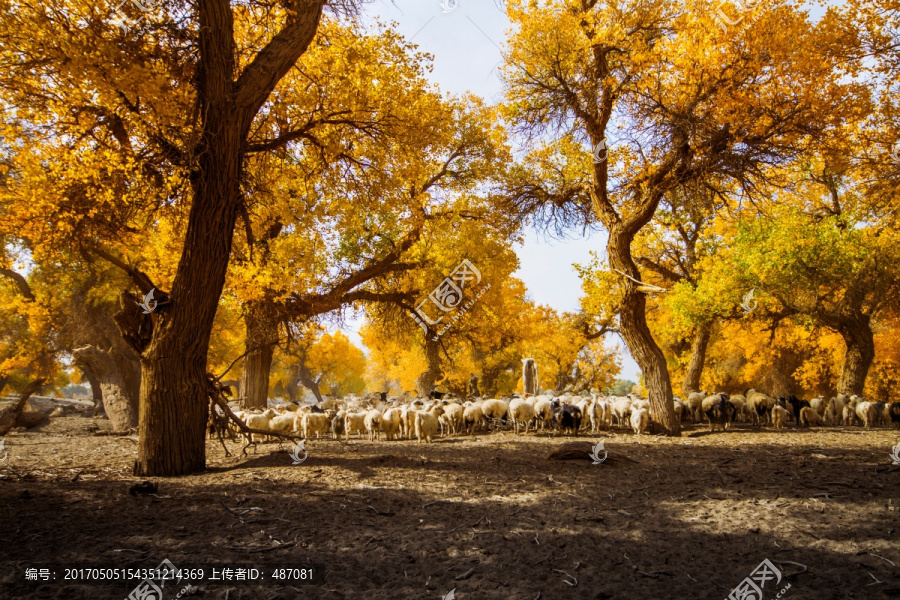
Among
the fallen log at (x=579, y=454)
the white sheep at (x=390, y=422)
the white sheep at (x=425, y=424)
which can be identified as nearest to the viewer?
the fallen log at (x=579, y=454)

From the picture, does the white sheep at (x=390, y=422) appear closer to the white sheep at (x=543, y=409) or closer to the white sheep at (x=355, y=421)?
the white sheep at (x=355, y=421)

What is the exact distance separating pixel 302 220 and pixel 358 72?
219 inches

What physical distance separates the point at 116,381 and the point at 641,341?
17.4m

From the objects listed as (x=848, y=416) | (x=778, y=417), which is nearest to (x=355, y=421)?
(x=778, y=417)

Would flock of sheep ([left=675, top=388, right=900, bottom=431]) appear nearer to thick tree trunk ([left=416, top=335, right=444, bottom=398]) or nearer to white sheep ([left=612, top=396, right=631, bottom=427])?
white sheep ([left=612, top=396, right=631, bottom=427])

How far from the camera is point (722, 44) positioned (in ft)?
33.9

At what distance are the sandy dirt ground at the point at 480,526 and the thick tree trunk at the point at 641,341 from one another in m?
4.83

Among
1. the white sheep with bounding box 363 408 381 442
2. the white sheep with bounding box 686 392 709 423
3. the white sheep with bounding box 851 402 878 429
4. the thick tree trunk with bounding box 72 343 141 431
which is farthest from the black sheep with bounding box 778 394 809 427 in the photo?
the thick tree trunk with bounding box 72 343 141 431

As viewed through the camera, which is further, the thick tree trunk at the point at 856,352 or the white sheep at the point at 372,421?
the thick tree trunk at the point at 856,352

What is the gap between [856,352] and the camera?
62.0 feet

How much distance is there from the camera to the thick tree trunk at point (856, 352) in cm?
1820

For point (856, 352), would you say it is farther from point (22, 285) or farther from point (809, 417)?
point (22, 285)

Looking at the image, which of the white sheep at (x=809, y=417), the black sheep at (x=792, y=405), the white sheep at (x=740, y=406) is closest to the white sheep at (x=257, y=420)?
the white sheep at (x=740, y=406)

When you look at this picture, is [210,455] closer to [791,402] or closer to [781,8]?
[781,8]
